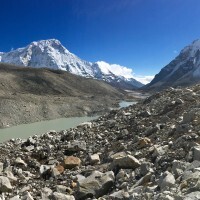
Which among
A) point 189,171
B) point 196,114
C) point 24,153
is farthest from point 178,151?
point 24,153

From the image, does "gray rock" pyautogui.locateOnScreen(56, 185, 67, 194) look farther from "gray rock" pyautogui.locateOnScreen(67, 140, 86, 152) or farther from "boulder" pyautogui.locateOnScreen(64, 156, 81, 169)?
"gray rock" pyautogui.locateOnScreen(67, 140, 86, 152)

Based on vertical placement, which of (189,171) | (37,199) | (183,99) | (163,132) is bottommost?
(37,199)

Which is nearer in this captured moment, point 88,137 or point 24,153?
point 24,153

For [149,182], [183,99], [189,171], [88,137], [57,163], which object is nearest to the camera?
[189,171]

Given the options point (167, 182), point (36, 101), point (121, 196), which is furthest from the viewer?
point (36, 101)

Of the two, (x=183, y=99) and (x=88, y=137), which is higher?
(x=183, y=99)

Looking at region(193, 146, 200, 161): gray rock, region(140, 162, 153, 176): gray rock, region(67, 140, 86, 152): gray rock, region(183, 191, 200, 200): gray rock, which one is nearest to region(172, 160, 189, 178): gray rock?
region(193, 146, 200, 161): gray rock

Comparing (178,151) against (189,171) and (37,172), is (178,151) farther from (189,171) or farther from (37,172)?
(37,172)

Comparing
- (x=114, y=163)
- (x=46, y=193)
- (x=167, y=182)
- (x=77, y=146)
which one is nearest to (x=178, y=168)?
(x=167, y=182)

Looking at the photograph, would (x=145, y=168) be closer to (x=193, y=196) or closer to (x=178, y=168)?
(x=178, y=168)

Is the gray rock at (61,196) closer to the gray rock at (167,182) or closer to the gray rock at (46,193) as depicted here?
the gray rock at (46,193)
